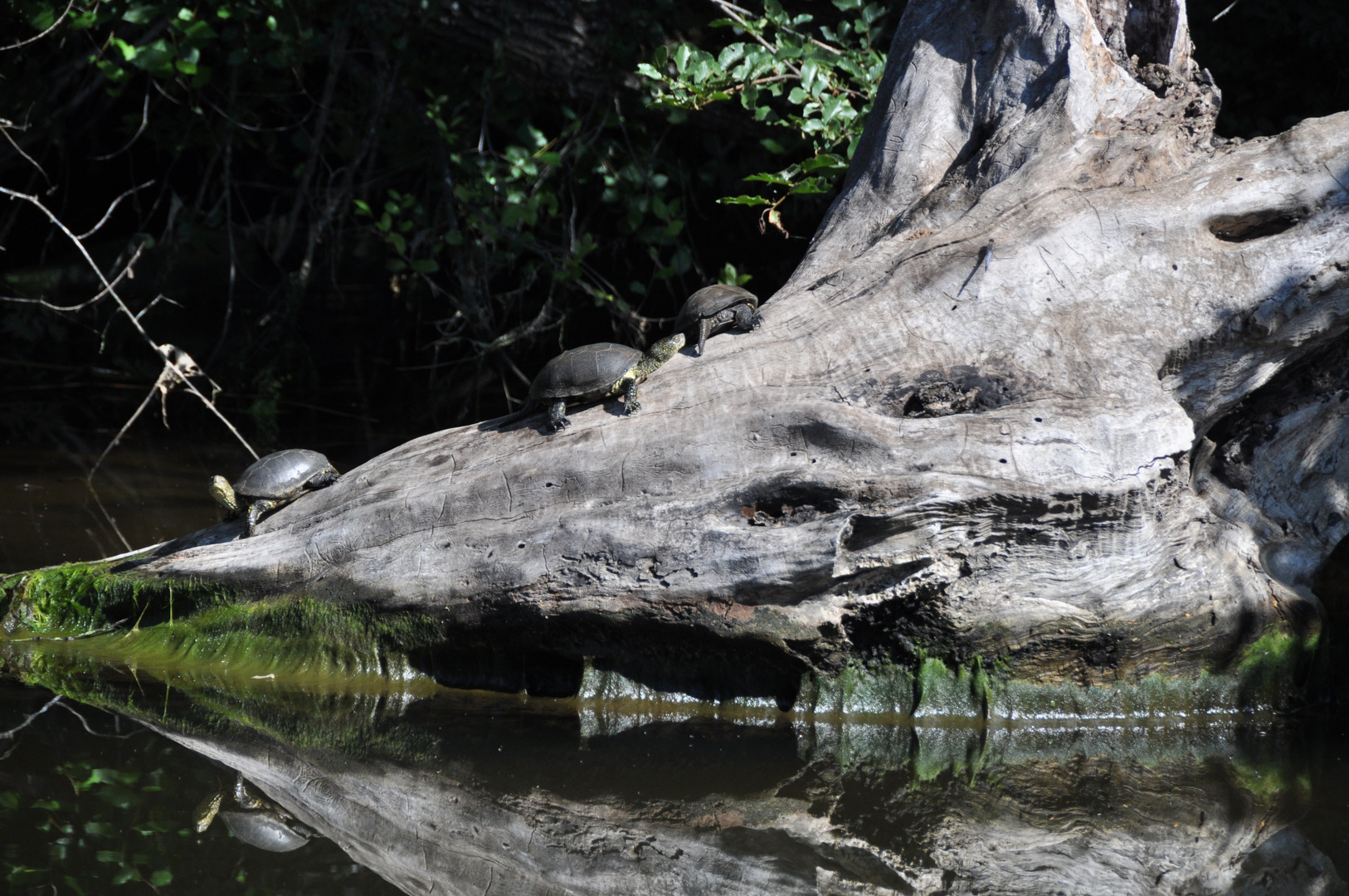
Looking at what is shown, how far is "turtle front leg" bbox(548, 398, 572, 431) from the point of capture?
381cm

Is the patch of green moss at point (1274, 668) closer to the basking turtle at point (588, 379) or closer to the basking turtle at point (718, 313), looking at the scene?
the basking turtle at point (718, 313)

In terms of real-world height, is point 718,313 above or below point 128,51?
below

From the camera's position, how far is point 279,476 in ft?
13.3

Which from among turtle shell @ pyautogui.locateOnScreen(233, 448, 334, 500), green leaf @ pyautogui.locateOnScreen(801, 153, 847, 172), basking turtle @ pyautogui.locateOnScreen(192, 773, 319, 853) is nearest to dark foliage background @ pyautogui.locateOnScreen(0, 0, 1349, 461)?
green leaf @ pyautogui.locateOnScreen(801, 153, 847, 172)

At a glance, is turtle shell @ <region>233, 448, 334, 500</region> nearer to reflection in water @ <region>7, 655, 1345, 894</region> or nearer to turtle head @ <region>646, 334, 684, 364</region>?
reflection in water @ <region>7, 655, 1345, 894</region>

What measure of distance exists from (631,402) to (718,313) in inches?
21.8

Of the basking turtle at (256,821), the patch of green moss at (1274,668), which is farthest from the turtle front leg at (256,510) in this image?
the patch of green moss at (1274,668)

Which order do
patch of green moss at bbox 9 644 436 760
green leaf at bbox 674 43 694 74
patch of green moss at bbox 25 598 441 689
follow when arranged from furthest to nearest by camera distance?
1. green leaf at bbox 674 43 694 74
2. patch of green moss at bbox 25 598 441 689
3. patch of green moss at bbox 9 644 436 760

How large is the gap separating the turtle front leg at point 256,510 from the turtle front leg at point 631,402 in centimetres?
146

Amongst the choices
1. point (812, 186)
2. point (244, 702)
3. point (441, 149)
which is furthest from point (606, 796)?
point (441, 149)

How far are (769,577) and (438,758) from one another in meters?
1.16

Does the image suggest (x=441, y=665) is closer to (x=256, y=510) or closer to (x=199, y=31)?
(x=256, y=510)

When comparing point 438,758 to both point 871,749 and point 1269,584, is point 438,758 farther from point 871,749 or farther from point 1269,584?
point 1269,584

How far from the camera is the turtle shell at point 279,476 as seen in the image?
13.1 feet
